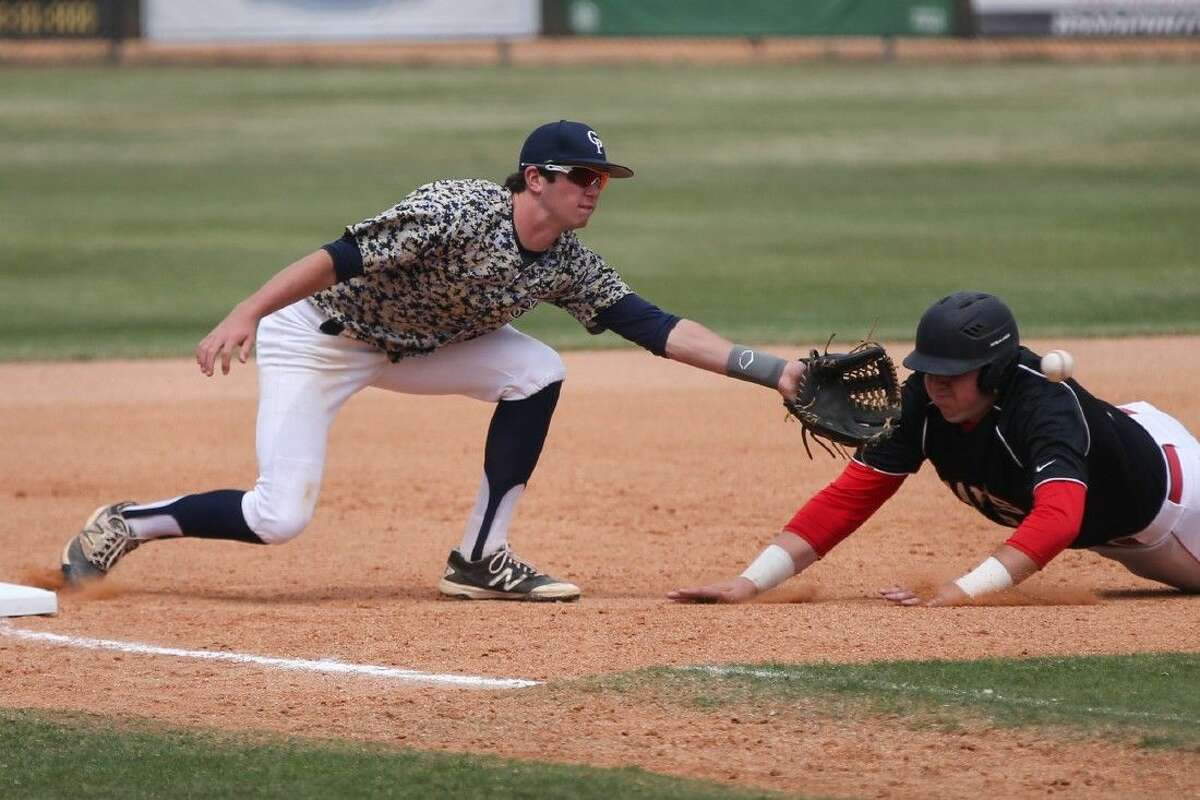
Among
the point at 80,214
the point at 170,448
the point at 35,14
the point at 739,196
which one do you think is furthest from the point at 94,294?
the point at 35,14

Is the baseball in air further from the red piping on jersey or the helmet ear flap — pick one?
the red piping on jersey

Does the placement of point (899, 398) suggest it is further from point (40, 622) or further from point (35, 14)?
point (35, 14)

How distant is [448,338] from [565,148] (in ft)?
2.46

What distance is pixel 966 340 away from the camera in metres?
4.91

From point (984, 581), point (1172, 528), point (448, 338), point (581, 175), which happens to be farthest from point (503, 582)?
point (1172, 528)

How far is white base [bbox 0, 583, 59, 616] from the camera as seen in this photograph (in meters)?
5.55

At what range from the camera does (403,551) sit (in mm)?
6852

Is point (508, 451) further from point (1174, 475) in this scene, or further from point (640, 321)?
point (1174, 475)

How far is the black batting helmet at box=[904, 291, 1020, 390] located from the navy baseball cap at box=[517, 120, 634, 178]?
A: 3.25 ft

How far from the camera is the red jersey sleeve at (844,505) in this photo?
5.38 m

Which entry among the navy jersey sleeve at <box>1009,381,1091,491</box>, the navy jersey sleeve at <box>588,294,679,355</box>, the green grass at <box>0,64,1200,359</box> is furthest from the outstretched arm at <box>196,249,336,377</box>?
the green grass at <box>0,64,1200,359</box>

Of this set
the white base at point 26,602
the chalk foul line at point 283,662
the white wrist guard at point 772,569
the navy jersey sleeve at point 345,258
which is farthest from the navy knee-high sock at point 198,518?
the white wrist guard at point 772,569

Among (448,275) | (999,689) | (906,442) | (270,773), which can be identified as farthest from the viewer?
(448,275)

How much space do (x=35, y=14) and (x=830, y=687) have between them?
79.7ft
